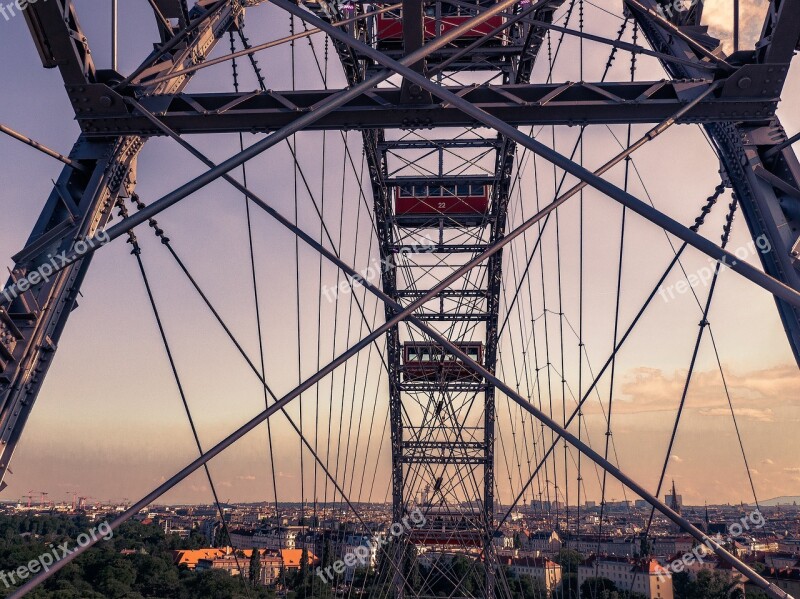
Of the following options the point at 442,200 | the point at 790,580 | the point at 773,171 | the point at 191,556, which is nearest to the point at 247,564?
the point at 191,556

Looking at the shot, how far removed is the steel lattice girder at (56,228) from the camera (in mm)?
4848

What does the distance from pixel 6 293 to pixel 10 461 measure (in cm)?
120

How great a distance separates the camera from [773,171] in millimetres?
5320

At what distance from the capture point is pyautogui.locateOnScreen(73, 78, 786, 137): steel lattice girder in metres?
5.50

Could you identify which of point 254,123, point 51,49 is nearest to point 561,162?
point 254,123

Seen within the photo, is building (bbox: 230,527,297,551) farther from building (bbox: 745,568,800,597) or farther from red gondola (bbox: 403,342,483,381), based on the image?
red gondola (bbox: 403,342,483,381)

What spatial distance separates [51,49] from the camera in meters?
5.21

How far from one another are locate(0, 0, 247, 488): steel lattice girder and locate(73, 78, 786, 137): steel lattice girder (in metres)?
0.17

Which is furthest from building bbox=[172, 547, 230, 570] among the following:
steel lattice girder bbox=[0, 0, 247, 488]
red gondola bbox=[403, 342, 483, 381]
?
steel lattice girder bbox=[0, 0, 247, 488]

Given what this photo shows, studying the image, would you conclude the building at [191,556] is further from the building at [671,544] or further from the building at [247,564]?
the building at [671,544]

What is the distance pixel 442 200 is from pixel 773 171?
13575mm

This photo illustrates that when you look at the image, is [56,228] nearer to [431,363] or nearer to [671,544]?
[431,363]

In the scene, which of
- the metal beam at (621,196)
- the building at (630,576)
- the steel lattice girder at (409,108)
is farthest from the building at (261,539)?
the metal beam at (621,196)

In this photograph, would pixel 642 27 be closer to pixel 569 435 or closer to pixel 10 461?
pixel 569 435
